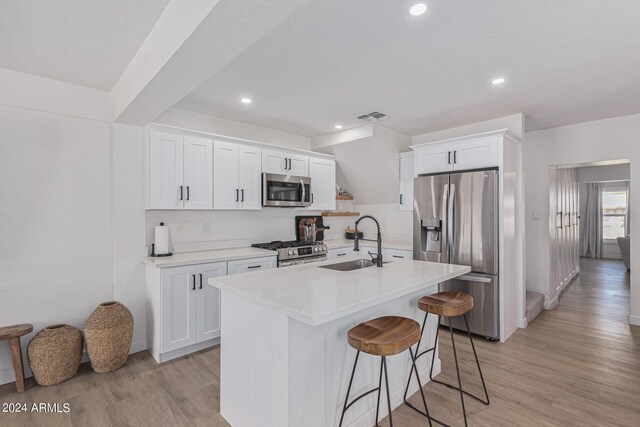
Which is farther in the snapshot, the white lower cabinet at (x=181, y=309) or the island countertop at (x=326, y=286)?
the white lower cabinet at (x=181, y=309)

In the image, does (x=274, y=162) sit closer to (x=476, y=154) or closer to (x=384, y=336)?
(x=476, y=154)

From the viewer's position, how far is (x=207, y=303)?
3.15 metres

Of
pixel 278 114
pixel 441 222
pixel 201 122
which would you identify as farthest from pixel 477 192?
pixel 201 122

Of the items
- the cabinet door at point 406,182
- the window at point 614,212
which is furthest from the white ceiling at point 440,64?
the window at point 614,212

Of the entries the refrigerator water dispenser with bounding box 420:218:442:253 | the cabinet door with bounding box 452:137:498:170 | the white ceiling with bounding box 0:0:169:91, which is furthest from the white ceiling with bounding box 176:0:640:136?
the refrigerator water dispenser with bounding box 420:218:442:253

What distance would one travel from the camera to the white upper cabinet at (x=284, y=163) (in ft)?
13.1

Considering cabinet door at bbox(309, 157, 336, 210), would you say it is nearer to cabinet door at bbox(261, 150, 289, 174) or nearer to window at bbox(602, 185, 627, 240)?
cabinet door at bbox(261, 150, 289, 174)

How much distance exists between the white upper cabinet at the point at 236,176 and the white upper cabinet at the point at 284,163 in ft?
0.39

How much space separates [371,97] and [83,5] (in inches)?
91.9

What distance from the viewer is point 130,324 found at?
283 centimetres

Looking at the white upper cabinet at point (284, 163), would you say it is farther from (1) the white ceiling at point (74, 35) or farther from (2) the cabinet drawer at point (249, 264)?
(1) the white ceiling at point (74, 35)

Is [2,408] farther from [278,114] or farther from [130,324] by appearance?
[278,114]

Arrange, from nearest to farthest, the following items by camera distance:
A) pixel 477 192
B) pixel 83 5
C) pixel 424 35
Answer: pixel 83 5 < pixel 424 35 < pixel 477 192

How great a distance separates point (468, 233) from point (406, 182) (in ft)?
4.60
